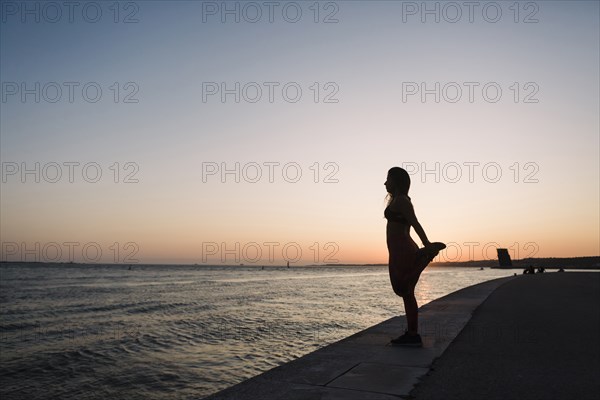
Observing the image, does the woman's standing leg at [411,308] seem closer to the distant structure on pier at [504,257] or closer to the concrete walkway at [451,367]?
the concrete walkway at [451,367]

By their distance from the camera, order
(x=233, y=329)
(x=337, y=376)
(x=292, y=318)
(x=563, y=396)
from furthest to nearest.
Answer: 1. (x=292, y=318)
2. (x=233, y=329)
3. (x=337, y=376)
4. (x=563, y=396)

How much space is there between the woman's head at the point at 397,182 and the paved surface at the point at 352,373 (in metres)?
1.94

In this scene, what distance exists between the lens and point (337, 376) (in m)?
3.90

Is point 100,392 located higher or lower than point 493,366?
lower

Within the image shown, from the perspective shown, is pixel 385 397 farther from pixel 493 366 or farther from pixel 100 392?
pixel 100 392

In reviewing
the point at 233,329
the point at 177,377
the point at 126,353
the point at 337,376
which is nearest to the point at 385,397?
the point at 337,376

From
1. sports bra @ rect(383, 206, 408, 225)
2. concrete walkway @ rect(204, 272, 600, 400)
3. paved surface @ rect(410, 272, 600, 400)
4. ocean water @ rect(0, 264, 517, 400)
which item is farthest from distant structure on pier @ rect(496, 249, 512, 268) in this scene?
sports bra @ rect(383, 206, 408, 225)

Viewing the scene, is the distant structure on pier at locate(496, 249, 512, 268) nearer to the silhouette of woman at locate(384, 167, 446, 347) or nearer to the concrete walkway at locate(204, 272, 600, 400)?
the concrete walkway at locate(204, 272, 600, 400)

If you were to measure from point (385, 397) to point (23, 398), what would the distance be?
6883 mm

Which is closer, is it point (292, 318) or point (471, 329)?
point (471, 329)

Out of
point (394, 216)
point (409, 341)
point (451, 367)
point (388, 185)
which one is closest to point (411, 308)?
point (409, 341)

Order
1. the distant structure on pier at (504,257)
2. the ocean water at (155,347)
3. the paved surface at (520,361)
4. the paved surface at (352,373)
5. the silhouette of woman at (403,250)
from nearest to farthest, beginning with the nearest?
1. the paved surface at (352,373)
2. the paved surface at (520,361)
3. the silhouette of woman at (403,250)
4. the ocean water at (155,347)
5. the distant structure on pier at (504,257)

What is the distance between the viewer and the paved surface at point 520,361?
11.6 ft

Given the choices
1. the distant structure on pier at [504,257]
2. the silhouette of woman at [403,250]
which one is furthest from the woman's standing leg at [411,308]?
the distant structure on pier at [504,257]
